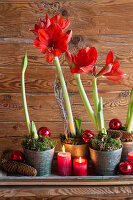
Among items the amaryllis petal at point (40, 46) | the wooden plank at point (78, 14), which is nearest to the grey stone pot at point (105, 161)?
the amaryllis petal at point (40, 46)

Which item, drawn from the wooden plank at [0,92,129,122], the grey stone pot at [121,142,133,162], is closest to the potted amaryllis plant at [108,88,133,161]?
the grey stone pot at [121,142,133,162]

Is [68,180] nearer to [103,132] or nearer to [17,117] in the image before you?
[103,132]

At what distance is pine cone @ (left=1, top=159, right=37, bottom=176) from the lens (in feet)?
2.85

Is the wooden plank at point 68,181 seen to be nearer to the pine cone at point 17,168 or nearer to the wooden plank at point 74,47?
the pine cone at point 17,168

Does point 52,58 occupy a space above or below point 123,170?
above

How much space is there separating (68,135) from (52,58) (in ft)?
1.02

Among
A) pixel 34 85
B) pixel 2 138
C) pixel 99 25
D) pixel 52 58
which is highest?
pixel 99 25

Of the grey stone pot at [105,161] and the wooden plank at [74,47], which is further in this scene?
the wooden plank at [74,47]

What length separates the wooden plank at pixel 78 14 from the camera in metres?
1.15

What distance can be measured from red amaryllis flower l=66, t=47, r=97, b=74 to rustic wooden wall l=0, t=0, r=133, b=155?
27cm

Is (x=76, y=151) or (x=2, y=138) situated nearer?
(x=76, y=151)

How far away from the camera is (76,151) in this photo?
938mm

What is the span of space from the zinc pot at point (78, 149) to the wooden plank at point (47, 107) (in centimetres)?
29

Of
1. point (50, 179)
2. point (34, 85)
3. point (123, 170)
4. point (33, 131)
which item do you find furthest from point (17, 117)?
point (123, 170)
